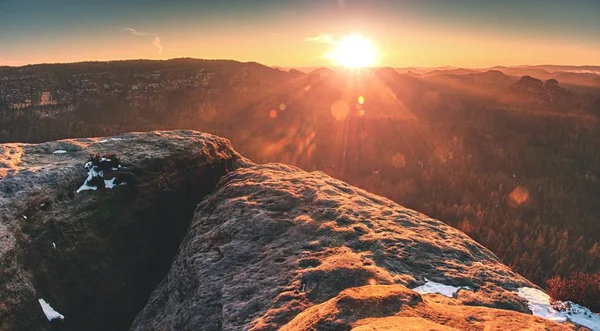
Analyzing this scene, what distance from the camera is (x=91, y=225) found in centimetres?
688

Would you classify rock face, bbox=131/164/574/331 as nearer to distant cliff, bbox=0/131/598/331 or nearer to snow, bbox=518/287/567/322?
distant cliff, bbox=0/131/598/331

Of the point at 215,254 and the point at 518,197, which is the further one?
the point at 518,197

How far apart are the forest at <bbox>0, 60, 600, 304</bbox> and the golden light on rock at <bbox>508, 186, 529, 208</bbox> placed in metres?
0.07

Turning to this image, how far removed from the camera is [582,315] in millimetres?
5352

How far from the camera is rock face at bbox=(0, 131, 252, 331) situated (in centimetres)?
583

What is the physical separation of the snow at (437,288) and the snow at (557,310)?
2.86 feet

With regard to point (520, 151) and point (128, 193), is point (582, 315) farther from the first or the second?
point (520, 151)

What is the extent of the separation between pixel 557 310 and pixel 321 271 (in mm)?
3125

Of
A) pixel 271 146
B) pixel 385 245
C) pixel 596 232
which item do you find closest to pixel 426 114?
pixel 271 146

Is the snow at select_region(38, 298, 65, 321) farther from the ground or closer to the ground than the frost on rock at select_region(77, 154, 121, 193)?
closer to the ground

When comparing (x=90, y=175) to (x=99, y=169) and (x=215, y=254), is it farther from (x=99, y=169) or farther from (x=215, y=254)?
(x=215, y=254)

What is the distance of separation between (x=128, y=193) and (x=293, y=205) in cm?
315

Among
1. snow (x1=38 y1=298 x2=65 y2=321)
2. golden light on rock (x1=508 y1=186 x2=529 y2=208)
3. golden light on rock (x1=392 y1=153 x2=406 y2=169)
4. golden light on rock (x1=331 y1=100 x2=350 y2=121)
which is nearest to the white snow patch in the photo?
snow (x1=38 y1=298 x2=65 y2=321)

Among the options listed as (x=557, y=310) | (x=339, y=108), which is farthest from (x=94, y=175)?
(x=339, y=108)
